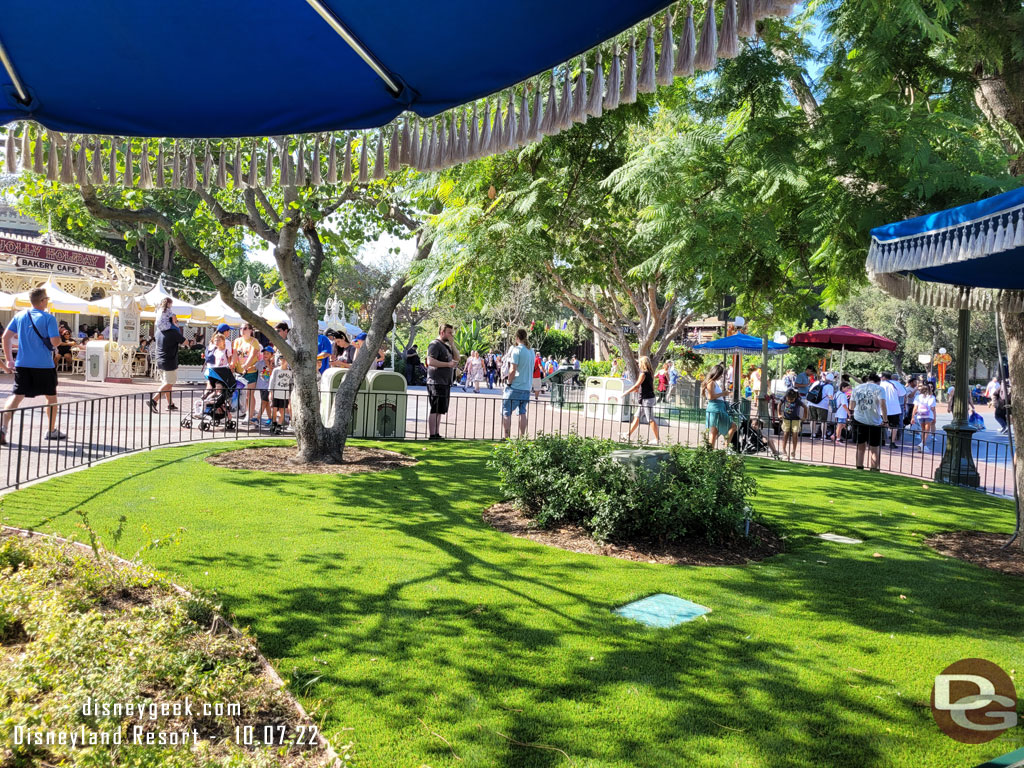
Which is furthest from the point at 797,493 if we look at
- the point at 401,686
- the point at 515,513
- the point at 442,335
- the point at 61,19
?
the point at 61,19

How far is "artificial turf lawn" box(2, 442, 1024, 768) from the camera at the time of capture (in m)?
3.59

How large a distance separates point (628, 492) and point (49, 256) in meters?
26.2

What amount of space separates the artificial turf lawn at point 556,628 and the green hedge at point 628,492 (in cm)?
58

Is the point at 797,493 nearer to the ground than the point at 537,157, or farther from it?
nearer to the ground

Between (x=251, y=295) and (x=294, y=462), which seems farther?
(x=251, y=295)

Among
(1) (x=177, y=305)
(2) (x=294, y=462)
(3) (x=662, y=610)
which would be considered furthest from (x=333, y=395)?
(1) (x=177, y=305)

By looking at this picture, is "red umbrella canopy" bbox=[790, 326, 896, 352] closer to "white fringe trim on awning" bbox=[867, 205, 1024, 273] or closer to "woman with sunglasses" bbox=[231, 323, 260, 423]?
"woman with sunglasses" bbox=[231, 323, 260, 423]

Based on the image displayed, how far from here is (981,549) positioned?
7.54 m

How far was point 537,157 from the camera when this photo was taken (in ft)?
31.9

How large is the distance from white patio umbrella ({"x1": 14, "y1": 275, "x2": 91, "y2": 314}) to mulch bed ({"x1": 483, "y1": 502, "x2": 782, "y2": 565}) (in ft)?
74.5

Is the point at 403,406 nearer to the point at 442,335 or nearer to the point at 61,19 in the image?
the point at 442,335

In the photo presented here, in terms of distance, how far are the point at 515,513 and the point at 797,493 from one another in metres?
4.67

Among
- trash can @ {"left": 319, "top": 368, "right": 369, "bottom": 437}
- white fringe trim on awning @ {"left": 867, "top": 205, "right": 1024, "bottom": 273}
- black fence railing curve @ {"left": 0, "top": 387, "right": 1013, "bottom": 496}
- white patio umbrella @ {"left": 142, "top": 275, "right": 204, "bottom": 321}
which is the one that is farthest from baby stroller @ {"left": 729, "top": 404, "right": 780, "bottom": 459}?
white patio umbrella @ {"left": 142, "top": 275, "right": 204, "bottom": 321}

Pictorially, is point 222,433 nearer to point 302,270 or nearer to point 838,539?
point 302,270
